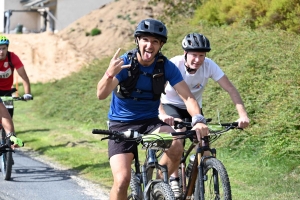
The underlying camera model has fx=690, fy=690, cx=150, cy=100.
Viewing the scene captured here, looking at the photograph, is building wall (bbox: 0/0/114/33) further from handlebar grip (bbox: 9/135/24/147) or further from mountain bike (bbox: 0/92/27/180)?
handlebar grip (bbox: 9/135/24/147)

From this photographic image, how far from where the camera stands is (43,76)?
37.4m

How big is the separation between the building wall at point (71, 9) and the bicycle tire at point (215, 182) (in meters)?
44.4

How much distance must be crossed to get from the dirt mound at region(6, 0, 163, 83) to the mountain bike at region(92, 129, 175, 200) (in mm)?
30728

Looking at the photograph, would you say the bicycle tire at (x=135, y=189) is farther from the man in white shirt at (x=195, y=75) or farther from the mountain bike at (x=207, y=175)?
the man in white shirt at (x=195, y=75)

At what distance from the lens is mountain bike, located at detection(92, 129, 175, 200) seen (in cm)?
579

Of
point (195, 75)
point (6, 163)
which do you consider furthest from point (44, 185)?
point (195, 75)

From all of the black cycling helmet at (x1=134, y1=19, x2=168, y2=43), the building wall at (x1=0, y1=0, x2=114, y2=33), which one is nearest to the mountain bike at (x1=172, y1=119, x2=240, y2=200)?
the black cycling helmet at (x1=134, y1=19, x2=168, y2=43)

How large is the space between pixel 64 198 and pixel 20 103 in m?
17.6

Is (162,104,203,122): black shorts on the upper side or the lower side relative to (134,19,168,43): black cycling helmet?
lower

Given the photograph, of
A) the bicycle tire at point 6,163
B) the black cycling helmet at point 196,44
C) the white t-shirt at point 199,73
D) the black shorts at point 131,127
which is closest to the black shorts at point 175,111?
the white t-shirt at point 199,73

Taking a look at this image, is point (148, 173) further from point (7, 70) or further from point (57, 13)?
point (57, 13)

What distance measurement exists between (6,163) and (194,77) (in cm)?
406

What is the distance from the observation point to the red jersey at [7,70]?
35.8 ft

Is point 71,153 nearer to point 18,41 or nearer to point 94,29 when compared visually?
point 94,29
